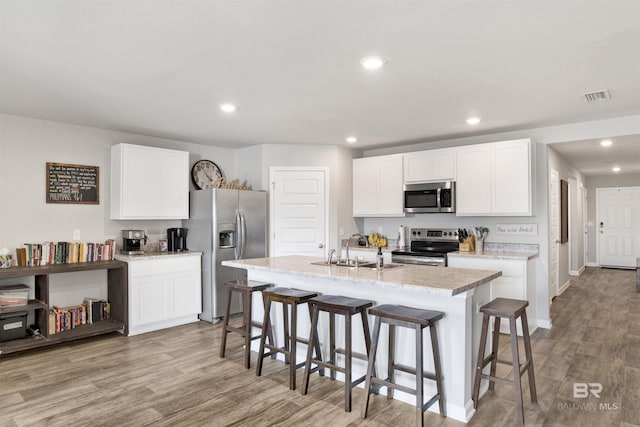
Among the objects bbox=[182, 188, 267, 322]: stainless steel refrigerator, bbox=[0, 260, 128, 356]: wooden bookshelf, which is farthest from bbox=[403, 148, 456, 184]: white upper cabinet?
bbox=[0, 260, 128, 356]: wooden bookshelf

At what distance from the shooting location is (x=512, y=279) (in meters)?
4.36

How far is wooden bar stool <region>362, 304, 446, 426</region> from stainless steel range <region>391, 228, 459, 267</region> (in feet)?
7.47

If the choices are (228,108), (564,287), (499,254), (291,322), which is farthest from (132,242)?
(564,287)

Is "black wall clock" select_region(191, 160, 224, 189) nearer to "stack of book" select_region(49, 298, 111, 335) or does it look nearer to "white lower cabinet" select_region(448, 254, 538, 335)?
"stack of book" select_region(49, 298, 111, 335)

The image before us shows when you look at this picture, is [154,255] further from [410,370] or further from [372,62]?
[372,62]

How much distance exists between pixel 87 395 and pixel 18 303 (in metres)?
1.62

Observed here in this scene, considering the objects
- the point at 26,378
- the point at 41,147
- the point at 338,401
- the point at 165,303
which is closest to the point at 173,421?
the point at 338,401

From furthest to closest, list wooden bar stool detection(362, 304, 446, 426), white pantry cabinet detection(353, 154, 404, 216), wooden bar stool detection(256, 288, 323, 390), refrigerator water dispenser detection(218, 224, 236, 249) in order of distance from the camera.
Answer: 1. white pantry cabinet detection(353, 154, 404, 216)
2. refrigerator water dispenser detection(218, 224, 236, 249)
3. wooden bar stool detection(256, 288, 323, 390)
4. wooden bar stool detection(362, 304, 446, 426)

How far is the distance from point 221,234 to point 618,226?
921 cm

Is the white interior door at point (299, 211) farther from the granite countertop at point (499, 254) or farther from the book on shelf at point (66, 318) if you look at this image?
the book on shelf at point (66, 318)

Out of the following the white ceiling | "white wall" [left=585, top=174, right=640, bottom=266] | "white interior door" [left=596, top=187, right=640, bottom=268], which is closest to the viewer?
the white ceiling

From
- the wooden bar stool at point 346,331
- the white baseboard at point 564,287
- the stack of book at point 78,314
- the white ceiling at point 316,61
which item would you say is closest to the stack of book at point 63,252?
the stack of book at point 78,314

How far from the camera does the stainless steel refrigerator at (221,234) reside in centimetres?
495

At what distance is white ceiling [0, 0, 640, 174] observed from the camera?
2.06 m
